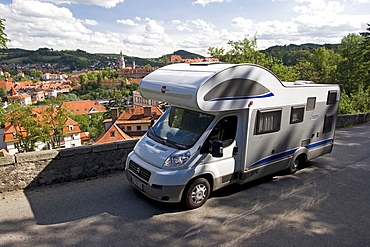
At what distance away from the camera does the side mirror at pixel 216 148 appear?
482cm

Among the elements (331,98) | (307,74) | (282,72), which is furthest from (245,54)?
(307,74)

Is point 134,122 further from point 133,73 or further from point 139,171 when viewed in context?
point 133,73

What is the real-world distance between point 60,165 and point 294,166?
6305 millimetres

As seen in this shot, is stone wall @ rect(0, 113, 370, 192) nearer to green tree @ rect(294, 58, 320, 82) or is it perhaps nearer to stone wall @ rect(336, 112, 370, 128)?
stone wall @ rect(336, 112, 370, 128)

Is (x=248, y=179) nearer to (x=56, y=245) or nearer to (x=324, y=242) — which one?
(x=324, y=242)

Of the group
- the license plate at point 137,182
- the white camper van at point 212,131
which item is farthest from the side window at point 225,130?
the license plate at point 137,182

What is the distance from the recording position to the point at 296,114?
6582mm

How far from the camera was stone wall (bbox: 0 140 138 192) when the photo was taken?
18.7 ft

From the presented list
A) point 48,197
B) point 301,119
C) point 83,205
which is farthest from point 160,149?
point 301,119

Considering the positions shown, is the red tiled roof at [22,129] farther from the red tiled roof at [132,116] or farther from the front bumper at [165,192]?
the front bumper at [165,192]

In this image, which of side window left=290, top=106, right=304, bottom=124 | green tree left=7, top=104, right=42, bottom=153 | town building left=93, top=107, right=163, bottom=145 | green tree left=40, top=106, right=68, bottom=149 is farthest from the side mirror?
town building left=93, top=107, right=163, bottom=145

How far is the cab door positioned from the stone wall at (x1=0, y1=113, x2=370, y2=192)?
286 centimetres

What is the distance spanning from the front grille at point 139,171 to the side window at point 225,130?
1.47 meters

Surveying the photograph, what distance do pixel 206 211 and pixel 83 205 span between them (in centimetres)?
257
